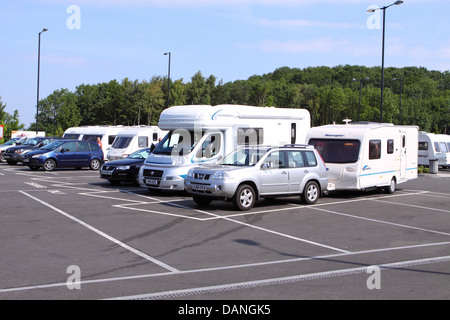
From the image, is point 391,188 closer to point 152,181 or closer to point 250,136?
point 250,136

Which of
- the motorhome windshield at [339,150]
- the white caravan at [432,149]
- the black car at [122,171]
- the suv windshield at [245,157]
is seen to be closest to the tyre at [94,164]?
the black car at [122,171]

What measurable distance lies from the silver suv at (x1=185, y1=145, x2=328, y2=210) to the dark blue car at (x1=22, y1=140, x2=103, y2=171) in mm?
13734

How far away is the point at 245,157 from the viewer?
14523mm

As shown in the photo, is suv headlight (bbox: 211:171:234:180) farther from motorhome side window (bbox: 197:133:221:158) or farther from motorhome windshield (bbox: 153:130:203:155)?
motorhome windshield (bbox: 153:130:203:155)

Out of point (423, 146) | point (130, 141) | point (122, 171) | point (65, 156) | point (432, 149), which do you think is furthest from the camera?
point (423, 146)

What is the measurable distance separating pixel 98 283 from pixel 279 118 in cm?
1337

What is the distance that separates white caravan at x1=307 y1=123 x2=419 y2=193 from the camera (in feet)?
55.3

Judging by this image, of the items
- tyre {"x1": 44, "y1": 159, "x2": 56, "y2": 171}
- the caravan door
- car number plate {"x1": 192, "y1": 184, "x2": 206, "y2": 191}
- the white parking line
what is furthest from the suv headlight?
tyre {"x1": 44, "y1": 159, "x2": 56, "y2": 171}

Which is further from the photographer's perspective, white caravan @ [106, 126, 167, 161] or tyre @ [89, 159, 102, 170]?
tyre @ [89, 159, 102, 170]

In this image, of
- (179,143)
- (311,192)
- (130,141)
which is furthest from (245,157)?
(130,141)

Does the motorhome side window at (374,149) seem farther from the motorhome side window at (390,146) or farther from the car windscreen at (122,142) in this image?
the car windscreen at (122,142)

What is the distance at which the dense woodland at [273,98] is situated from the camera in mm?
70250

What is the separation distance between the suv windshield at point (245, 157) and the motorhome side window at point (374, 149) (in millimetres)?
4576

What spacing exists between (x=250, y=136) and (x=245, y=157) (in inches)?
138
